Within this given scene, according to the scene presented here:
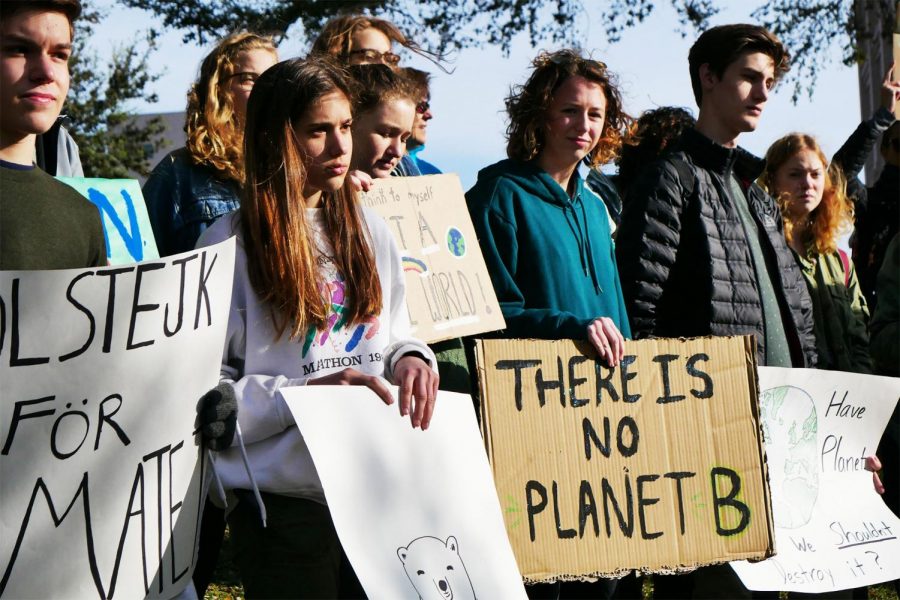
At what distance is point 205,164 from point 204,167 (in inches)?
0.4

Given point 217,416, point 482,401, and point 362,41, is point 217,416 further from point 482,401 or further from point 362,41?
point 362,41

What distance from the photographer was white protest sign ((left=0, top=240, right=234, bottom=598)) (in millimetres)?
2369

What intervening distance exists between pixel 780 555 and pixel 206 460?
2104 mm

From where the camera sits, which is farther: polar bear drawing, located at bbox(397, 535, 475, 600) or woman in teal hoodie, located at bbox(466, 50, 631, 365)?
woman in teal hoodie, located at bbox(466, 50, 631, 365)

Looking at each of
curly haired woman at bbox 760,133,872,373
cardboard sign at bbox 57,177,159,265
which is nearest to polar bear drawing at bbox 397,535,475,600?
cardboard sign at bbox 57,177,159,265

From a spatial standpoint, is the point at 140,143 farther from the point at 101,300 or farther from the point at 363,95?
the point at 101,300

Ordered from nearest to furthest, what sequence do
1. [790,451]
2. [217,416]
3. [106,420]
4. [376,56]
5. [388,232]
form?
1. [106,420]
2. [217,416]
3. [388,232]
4. [790,451]
5. [376,56]

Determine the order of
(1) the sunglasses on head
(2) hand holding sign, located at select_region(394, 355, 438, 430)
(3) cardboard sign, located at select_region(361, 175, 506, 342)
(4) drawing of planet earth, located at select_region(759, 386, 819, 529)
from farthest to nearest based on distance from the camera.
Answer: (1) the sunglasses on head, (4) drawing of planet earth, located at select_region(759, 386, 819, 529), (3) cardboard sign, located at select_region(361, 175, 506, 342), (2) hand holding sign, located at select_region(394, 355, 438, 430)

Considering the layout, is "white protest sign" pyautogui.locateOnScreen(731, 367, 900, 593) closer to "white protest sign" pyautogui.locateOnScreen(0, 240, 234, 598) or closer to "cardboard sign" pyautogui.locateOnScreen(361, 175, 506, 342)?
"cardboard sign" pyautogui.locateOnScreen(361, 175, 506, 342)

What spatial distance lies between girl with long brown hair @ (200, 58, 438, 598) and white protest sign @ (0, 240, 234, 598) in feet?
0.54

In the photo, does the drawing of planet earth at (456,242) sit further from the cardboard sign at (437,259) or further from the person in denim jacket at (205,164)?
the person in denim jacket at (205,164)

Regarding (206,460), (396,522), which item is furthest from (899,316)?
(206,460)

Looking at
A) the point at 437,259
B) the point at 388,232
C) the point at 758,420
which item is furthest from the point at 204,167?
the point at 758,420

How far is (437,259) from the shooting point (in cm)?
391
